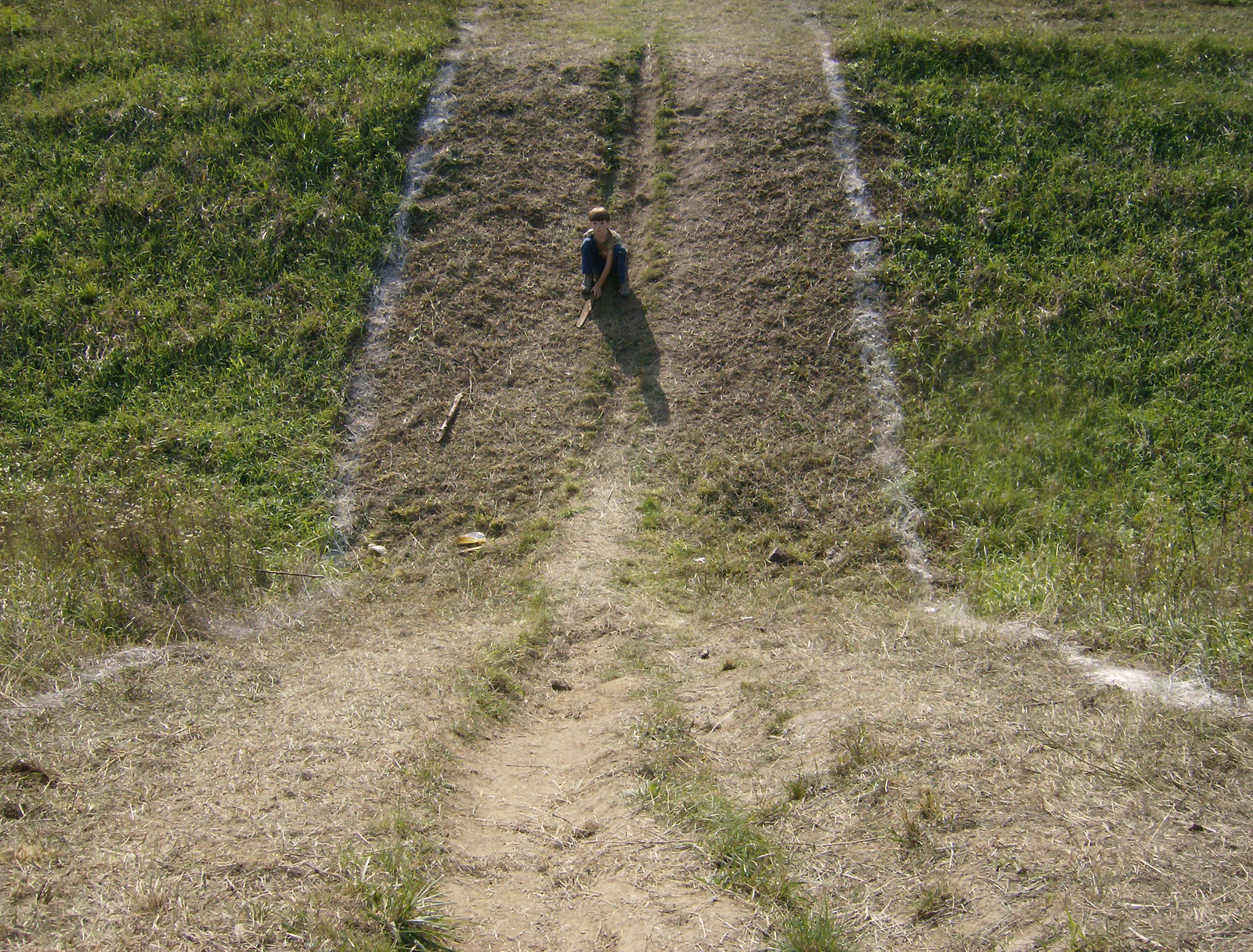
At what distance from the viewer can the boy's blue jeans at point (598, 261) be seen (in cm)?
949

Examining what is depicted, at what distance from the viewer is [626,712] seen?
16.2 ft

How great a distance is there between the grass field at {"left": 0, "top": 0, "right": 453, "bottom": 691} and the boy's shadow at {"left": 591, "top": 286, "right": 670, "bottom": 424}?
8.50 feet

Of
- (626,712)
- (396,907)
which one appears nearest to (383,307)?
(626,712)

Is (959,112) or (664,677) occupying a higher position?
(959,112)

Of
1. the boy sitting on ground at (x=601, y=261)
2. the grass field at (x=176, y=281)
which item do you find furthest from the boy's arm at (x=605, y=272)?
the grass field at (x=176, y=281)

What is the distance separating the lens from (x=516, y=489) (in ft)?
25.6

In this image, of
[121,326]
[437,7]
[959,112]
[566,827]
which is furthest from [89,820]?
[437,7]

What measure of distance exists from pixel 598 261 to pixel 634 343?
1.04m

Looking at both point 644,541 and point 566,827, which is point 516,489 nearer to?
point 644,541

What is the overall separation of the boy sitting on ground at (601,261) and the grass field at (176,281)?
2.35 metres

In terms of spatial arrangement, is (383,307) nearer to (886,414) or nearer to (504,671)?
(886,414)

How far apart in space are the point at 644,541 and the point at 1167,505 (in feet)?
14.3

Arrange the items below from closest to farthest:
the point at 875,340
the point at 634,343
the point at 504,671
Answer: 1. the point at 504,671
2. the point at 875,340
3. the point at 634,343

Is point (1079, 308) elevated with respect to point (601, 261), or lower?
lower
